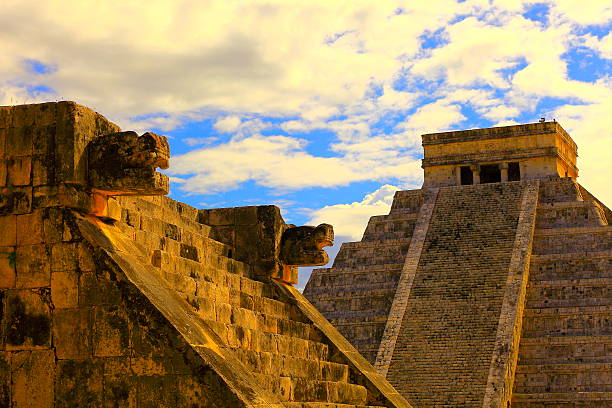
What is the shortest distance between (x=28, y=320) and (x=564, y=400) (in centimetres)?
1829

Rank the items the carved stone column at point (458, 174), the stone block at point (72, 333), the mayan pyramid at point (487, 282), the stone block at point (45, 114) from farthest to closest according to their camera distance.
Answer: the carved stone column at point (458, 174), the mayan pyramid at point (487, 282), the stone block at point (45, 114), the stone block at point (72, 333)

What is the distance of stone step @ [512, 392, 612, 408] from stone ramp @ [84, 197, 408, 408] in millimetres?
12273

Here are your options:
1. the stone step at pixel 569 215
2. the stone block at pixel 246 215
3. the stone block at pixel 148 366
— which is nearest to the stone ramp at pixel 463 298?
the stone step at pixel 569 215

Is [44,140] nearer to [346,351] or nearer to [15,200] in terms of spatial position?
[15,200]

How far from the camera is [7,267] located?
9078 millimetres

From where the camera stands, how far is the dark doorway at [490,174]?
34.7 meters

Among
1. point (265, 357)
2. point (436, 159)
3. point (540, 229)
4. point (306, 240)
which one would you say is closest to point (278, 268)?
point (306, 240)

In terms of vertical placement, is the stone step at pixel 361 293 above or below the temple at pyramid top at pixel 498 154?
below

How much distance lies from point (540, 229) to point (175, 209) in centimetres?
1977

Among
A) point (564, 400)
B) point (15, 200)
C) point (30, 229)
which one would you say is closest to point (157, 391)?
point (30, 229)

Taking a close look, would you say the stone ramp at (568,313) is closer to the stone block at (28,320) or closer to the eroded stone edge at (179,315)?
the eroded stone edge at (179,315)

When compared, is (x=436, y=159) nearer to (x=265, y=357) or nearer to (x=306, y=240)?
(x=306, y=240)

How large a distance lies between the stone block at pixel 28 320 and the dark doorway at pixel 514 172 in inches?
1038

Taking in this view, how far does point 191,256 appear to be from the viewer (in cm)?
1113
